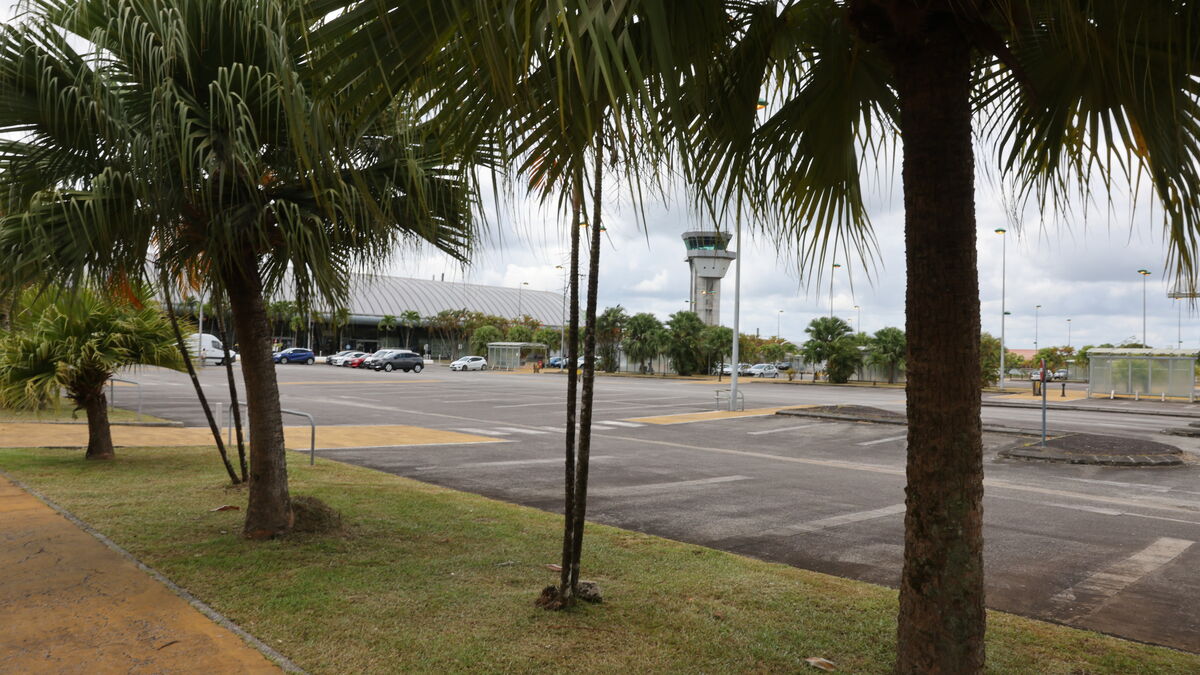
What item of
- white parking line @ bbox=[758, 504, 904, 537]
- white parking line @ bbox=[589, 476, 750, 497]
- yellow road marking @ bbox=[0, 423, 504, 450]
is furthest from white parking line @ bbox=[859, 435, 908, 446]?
yellow road marking @ bbox=[0, 423, 504, 450]

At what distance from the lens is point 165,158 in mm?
4992

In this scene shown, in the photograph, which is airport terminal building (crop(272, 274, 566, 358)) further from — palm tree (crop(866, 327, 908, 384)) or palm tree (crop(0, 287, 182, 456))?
palm tree (crop(0, 287, 182, 456))

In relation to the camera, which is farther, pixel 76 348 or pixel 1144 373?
pixel 1144 373

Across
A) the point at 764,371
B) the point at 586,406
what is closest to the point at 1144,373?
the point at 764,371

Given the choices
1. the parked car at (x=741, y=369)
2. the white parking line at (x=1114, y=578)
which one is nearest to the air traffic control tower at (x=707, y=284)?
the parked car at (x=741, y=369)

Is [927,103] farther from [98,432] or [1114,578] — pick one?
[98,432]

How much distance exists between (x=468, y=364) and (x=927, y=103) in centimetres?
6417

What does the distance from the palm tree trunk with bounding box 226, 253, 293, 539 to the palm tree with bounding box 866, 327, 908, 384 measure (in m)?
49.0

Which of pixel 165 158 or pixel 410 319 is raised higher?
pixel 410 319

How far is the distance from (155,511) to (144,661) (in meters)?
4.04

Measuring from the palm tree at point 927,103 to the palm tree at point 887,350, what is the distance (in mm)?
49729

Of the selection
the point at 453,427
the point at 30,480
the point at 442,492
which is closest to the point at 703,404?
the point at 453,427

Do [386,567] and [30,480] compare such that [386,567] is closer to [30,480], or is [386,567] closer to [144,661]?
[144,661]

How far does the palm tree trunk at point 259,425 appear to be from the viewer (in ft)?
20.7
